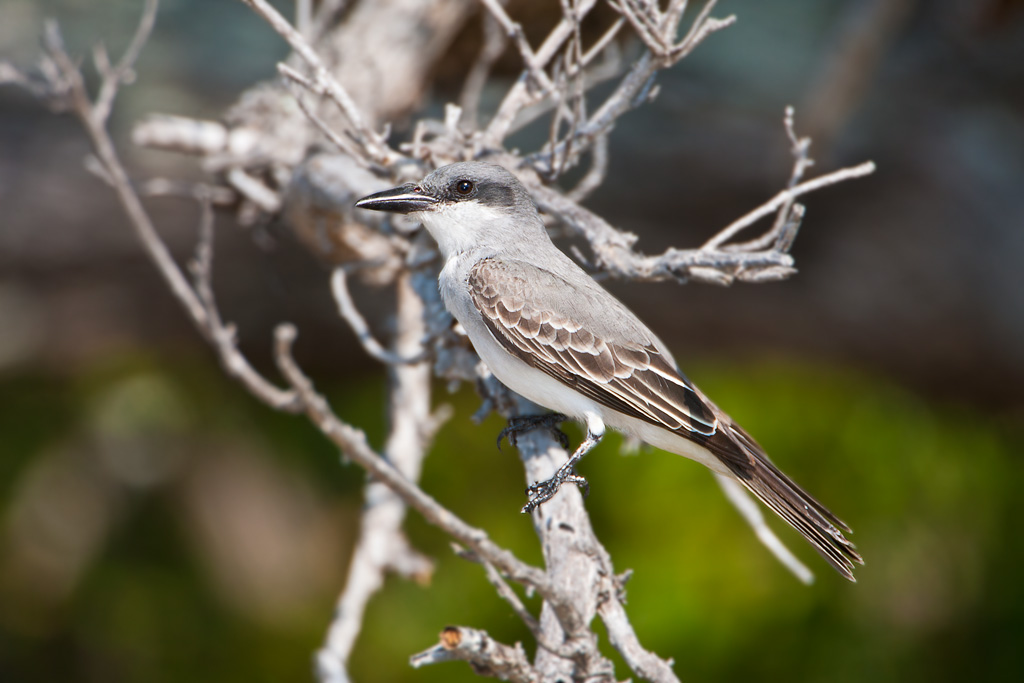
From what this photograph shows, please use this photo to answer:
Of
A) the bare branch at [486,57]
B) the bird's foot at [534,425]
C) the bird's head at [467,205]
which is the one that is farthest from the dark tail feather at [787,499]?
the bare branch at [486,57]

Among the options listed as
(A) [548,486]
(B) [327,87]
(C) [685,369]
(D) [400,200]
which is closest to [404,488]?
(A) [548,486]

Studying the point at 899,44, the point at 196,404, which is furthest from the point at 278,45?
the point at 899,44

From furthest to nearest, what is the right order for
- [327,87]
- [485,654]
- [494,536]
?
1. [494,536]
2. [327,87]
3. [485,654]

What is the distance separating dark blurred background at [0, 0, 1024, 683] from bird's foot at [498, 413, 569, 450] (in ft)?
5.23

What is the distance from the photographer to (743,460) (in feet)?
9.16

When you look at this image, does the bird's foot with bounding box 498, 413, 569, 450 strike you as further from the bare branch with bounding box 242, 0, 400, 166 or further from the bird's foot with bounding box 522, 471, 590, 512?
the bare branch with bounding box 242, 0, 400, 166

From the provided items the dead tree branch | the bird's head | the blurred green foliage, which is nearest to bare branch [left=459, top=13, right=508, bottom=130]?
the dead tree branch

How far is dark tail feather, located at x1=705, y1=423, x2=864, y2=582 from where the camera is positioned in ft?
8.65

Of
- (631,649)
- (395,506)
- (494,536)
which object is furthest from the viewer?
(494,536)

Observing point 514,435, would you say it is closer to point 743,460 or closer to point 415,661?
point 743,460

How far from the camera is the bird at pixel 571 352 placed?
279cm

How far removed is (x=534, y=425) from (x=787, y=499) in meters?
0.84

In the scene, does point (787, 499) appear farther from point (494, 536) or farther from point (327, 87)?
point (494, 536)

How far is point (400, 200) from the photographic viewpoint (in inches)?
119
